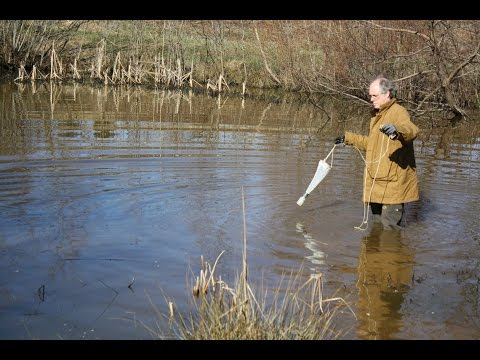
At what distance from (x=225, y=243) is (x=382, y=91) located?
106 inches

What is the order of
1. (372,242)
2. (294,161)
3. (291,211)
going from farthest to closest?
1. (294,161)
2. (291,211)
3. (372,242)

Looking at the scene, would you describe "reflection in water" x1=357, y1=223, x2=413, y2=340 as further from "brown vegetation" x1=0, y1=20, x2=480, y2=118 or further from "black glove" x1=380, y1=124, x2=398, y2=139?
"brown vegetation" x1=0, y1=20, x2=480, y2=118

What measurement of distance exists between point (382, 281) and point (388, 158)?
75.5 inches

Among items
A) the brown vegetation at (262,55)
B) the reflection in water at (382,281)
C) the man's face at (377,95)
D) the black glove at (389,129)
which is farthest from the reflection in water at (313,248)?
the brown vegetation at (262,55)

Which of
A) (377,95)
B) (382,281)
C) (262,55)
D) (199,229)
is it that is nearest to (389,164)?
(377,95)

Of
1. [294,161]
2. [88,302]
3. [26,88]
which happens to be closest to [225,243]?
[88,302]

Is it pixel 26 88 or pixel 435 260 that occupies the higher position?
pixel 26 88

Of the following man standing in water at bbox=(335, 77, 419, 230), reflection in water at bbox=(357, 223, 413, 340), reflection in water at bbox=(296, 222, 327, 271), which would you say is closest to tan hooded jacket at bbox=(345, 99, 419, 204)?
man standing in water at bbox=(335, 77, 419, 230)

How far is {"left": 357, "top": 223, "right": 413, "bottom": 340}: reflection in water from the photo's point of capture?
612 centimetres

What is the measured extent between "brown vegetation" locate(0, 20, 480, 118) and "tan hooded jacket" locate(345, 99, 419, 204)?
495 inches

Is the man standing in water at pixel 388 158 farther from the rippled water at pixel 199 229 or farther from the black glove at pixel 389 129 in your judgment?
the rippled water at pixel 199 229

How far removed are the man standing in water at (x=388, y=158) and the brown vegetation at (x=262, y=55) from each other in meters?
12.5
